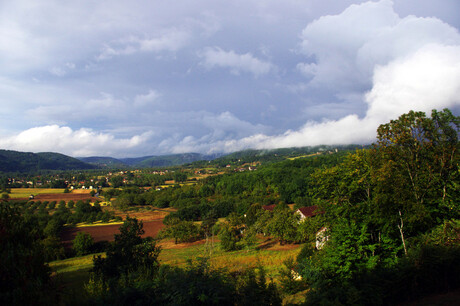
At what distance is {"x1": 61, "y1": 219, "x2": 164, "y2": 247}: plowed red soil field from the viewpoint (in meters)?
53.8

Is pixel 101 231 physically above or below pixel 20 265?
below

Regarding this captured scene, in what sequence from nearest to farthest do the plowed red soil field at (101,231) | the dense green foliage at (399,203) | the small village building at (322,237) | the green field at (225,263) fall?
the dense green foliage at (399,203)
the small village building at (322,237)
the green field at (225,263)
the plowed red soil field at (101,231)

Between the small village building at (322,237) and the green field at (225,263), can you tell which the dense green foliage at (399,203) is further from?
the green field at (225,263)

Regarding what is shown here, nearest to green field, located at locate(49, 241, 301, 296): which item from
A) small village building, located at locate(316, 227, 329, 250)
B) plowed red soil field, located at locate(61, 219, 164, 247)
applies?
small village building, located at locate(316, 227, 329, 250)

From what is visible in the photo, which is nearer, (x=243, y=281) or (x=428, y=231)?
(x=243, y=281)

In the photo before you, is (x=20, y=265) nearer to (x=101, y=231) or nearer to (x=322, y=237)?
(x=322, y=237)

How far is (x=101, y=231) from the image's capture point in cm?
6050

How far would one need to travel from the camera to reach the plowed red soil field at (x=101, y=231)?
2116 inches

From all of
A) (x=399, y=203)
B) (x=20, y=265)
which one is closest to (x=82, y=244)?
(x=20, y=265)

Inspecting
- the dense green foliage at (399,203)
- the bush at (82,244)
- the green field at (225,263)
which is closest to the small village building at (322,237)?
the dense green foliage at (399,203)

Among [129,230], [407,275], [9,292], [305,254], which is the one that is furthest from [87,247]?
[407,275]

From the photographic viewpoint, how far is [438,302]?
336 inches

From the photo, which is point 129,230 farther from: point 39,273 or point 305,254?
point 305,254

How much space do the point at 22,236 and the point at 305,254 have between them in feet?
72.0
